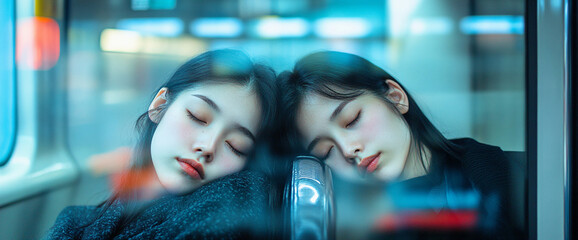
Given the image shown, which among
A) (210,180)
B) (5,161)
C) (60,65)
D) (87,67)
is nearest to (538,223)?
(210,180)

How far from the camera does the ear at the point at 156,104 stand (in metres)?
1.24

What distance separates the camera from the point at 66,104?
1370mm

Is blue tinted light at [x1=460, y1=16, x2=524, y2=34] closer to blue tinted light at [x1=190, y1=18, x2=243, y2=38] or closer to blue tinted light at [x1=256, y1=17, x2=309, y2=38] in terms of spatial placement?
blue tinted light at [x1=256, y1=17, x2=309, y2=38]

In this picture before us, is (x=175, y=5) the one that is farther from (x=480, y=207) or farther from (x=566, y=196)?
(x=566, y=196)

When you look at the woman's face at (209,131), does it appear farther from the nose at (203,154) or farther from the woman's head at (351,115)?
the woman's head at (351,115)

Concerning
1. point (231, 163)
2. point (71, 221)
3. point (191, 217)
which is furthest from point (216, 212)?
point (71, 221)

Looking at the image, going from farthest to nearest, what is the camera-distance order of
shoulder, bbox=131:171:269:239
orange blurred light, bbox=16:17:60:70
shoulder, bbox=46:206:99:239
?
orange blurred light, bbox=16:17:60:70
shoulder, bbox=46:206:99:239
shoulder, bbox=131:171:269:239

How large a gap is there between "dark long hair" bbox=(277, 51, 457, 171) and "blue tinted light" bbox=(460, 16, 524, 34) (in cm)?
23

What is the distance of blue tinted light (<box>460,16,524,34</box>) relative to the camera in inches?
45.4

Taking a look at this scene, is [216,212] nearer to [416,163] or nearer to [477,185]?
[416,163]

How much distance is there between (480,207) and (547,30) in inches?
18.3

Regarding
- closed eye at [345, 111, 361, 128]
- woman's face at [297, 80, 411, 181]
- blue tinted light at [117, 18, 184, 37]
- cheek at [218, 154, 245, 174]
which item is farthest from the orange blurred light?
closed eye at [345, 111, 361, 128]

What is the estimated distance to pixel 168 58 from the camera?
48.8 inches

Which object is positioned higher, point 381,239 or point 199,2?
point 199,2
